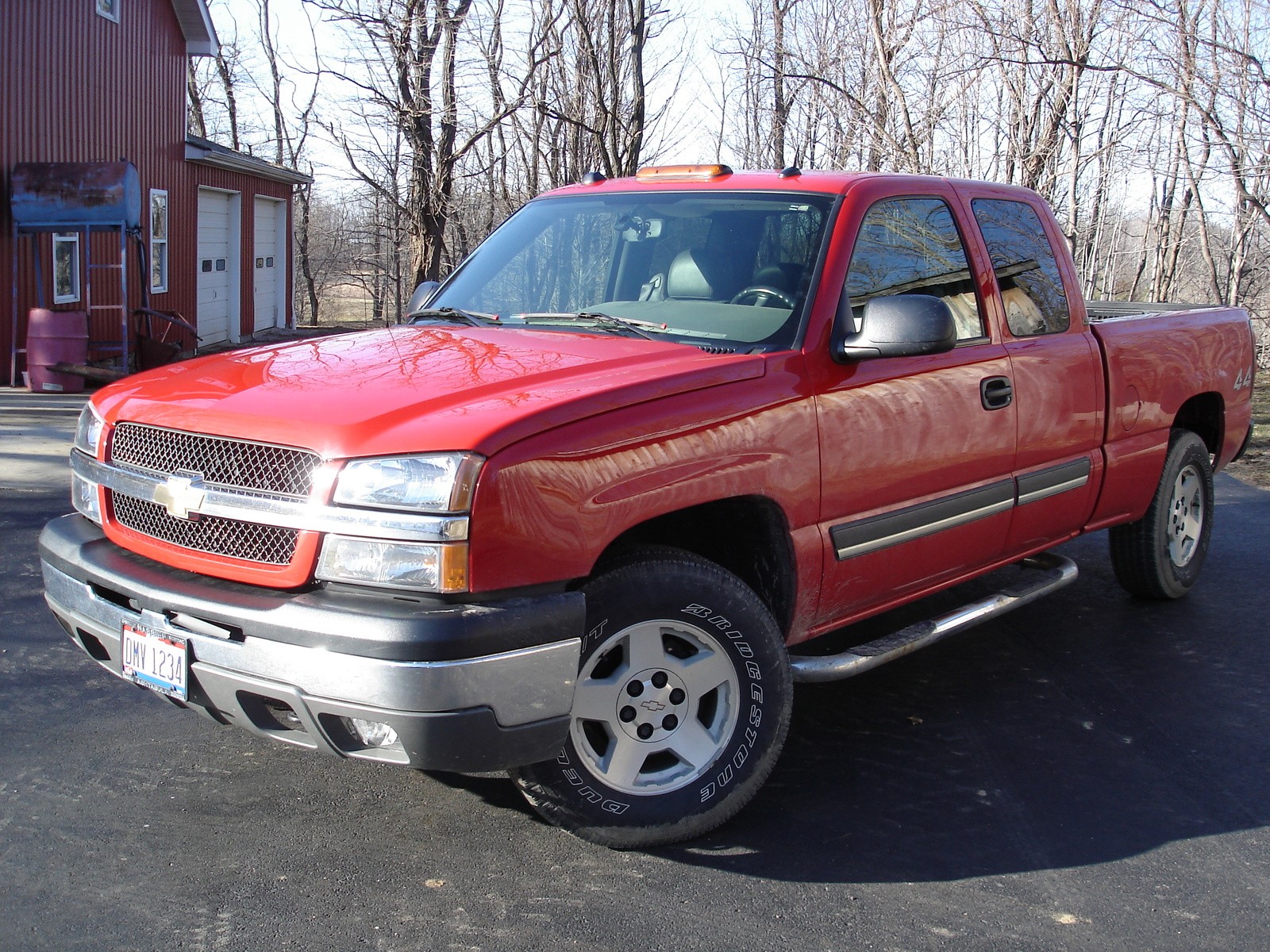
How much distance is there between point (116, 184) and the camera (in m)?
13.9

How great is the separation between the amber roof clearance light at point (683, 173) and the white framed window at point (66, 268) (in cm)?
1256

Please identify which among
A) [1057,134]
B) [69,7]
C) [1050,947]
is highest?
[69,7]

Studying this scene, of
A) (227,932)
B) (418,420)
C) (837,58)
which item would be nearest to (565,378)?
(418,420)

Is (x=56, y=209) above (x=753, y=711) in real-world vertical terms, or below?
above

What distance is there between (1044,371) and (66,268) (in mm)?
14343

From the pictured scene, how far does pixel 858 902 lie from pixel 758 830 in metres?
0.46

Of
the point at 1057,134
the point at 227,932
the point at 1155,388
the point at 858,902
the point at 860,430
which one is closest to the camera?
the point at 227,932

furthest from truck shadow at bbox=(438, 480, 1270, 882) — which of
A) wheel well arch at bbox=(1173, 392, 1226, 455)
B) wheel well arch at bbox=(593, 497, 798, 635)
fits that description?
wheel well arch at bbox=(1173, 392, 1226, 455)

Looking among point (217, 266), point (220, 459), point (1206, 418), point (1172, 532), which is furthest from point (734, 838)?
point (217, 266)

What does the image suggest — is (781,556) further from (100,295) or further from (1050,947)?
(100,295)

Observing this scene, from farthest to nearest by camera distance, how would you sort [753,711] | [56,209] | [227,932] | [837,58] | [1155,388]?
1. [837,58]
2. [56,209]
3. [1155,388]
4. [753,711]
5. [227,932]

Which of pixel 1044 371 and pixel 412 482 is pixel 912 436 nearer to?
pixel 1044 371

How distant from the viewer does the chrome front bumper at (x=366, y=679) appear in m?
2.90

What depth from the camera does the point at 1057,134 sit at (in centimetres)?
1467
